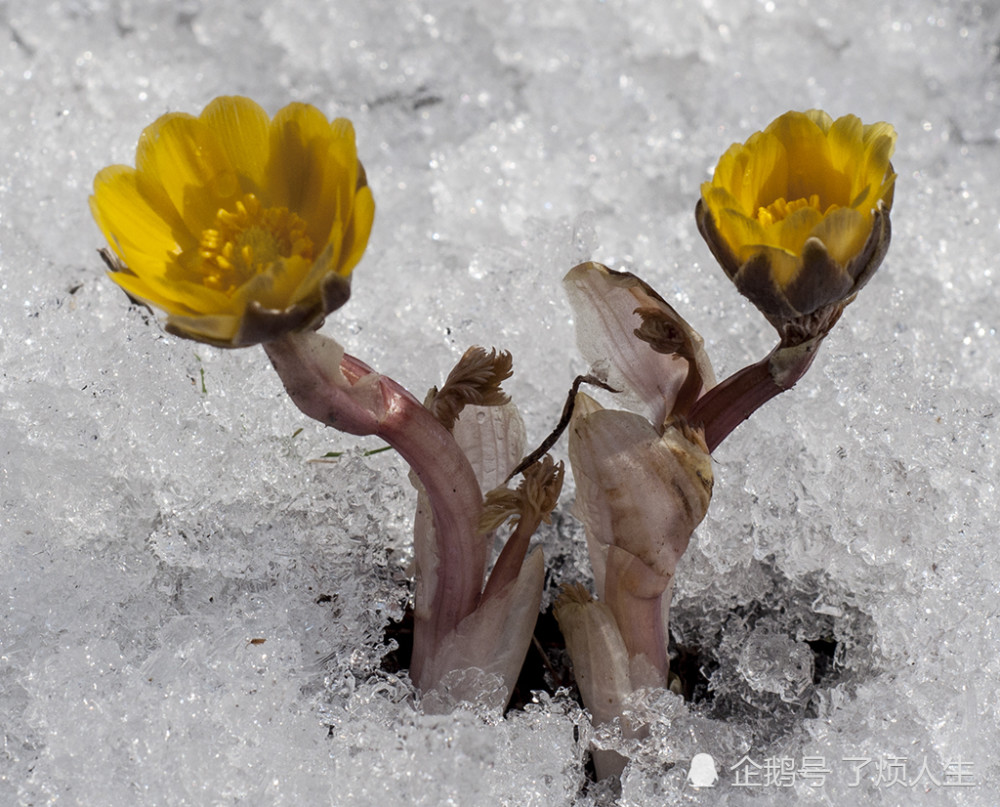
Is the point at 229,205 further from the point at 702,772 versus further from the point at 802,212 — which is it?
the point at 702,772

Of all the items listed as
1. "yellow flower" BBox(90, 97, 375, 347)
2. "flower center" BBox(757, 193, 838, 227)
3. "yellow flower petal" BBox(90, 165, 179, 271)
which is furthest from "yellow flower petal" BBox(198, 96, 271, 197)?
"flower center" BBox(757, 193, 838, 227)

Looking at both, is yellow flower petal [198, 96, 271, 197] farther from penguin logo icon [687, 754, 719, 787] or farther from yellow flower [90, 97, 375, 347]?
penguin logo icon [687, 754, 719, 787]

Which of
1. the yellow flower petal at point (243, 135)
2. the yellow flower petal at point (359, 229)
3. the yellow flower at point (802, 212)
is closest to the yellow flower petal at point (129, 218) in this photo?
the yellow flower petal at point (243, 135)

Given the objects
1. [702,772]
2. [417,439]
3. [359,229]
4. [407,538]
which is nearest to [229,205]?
[359,229]

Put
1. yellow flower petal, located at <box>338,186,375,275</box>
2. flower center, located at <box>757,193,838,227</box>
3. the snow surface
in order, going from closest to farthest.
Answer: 1. yellow flower petal, located at <box>338,186,375,275</box>
2. flower center, located at <box>757,193,838,227</box>
3. the snow surface

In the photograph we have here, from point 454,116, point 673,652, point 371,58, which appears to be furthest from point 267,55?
point 673,652

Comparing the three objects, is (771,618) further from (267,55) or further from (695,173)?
(267,55)
